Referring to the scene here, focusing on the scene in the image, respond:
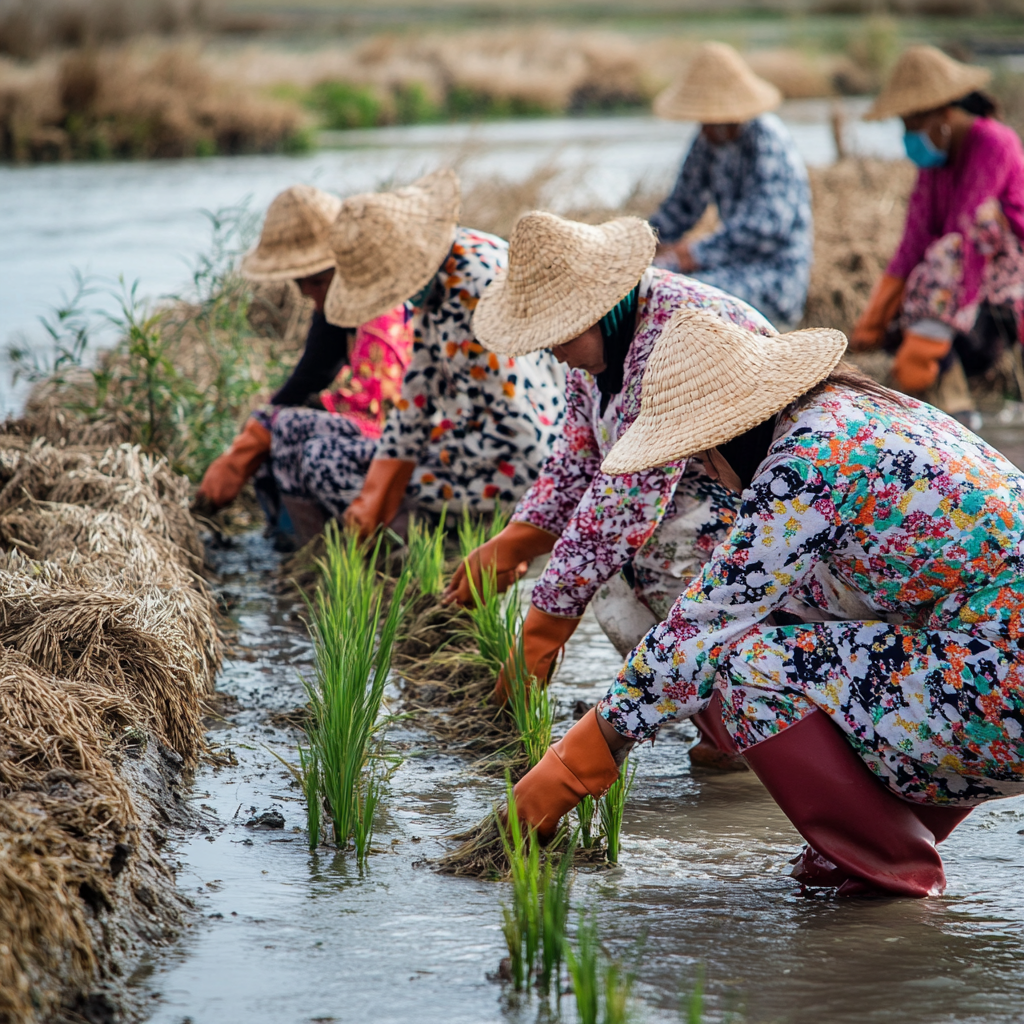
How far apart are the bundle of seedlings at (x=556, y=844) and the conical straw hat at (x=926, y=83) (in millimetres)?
3738

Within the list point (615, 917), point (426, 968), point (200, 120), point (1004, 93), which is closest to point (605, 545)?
point (615, 917)

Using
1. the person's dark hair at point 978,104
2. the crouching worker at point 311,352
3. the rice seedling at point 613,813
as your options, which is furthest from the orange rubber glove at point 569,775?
the person's dark hair at point 978,104

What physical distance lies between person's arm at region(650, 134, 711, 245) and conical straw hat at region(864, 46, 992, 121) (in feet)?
2.92

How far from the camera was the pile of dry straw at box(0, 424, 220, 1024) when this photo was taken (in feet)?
6.77

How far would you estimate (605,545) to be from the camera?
297cm

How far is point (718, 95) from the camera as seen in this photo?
19.8 ft

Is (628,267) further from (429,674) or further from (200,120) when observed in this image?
(200,120)

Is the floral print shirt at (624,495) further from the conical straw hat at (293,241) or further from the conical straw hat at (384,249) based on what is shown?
the conical straw hat at (293,241)

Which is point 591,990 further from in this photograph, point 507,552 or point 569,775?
point 507,552

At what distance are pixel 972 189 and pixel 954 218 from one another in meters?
0.15

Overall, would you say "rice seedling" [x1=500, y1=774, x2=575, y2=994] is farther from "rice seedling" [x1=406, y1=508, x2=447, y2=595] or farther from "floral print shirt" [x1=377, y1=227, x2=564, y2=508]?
"floral print shirt" [x1=377, y1=227, x2=564, y2=508]

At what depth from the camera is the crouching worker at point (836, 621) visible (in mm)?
2262

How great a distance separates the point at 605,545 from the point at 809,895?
875 mm

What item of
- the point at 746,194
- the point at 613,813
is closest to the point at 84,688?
the point at 613,813
